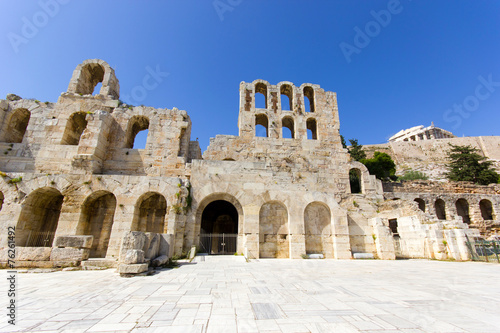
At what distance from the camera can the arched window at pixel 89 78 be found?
656 inches

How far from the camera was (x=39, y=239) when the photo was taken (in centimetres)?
1193

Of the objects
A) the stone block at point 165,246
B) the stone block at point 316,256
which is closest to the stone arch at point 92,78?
the stone block at point 165,246

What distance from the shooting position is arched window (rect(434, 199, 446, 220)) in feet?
76.9

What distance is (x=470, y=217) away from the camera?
2289 cm

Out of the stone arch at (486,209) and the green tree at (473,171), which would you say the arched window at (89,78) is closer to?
the stone arch at (486,209)

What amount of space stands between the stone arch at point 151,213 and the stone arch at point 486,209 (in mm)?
33437

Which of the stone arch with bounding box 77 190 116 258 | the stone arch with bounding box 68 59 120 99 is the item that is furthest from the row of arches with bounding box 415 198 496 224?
the stone arch with bounding box 68 59 120 99

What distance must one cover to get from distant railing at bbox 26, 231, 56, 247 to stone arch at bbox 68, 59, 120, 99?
10.0 metres

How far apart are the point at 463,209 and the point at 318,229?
2237 centimetres

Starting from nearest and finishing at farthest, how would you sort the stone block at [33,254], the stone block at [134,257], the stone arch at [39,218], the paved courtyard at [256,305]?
the paved courtyard at [256,305]
the stone block at [134,257]
the stone block at [33,254]
the stone arch at [39,218]

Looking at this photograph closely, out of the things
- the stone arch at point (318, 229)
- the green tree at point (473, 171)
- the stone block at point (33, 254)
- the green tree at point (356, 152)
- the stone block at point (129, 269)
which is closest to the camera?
the stone block at point (129, 269)

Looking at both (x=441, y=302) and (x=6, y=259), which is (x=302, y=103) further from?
(x=6, y=259)

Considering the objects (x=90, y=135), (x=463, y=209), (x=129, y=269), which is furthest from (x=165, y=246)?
(x=463, y=209)

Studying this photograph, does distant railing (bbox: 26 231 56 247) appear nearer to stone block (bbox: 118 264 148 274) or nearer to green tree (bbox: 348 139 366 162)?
stone block (bbox: 118 264 148 274)
